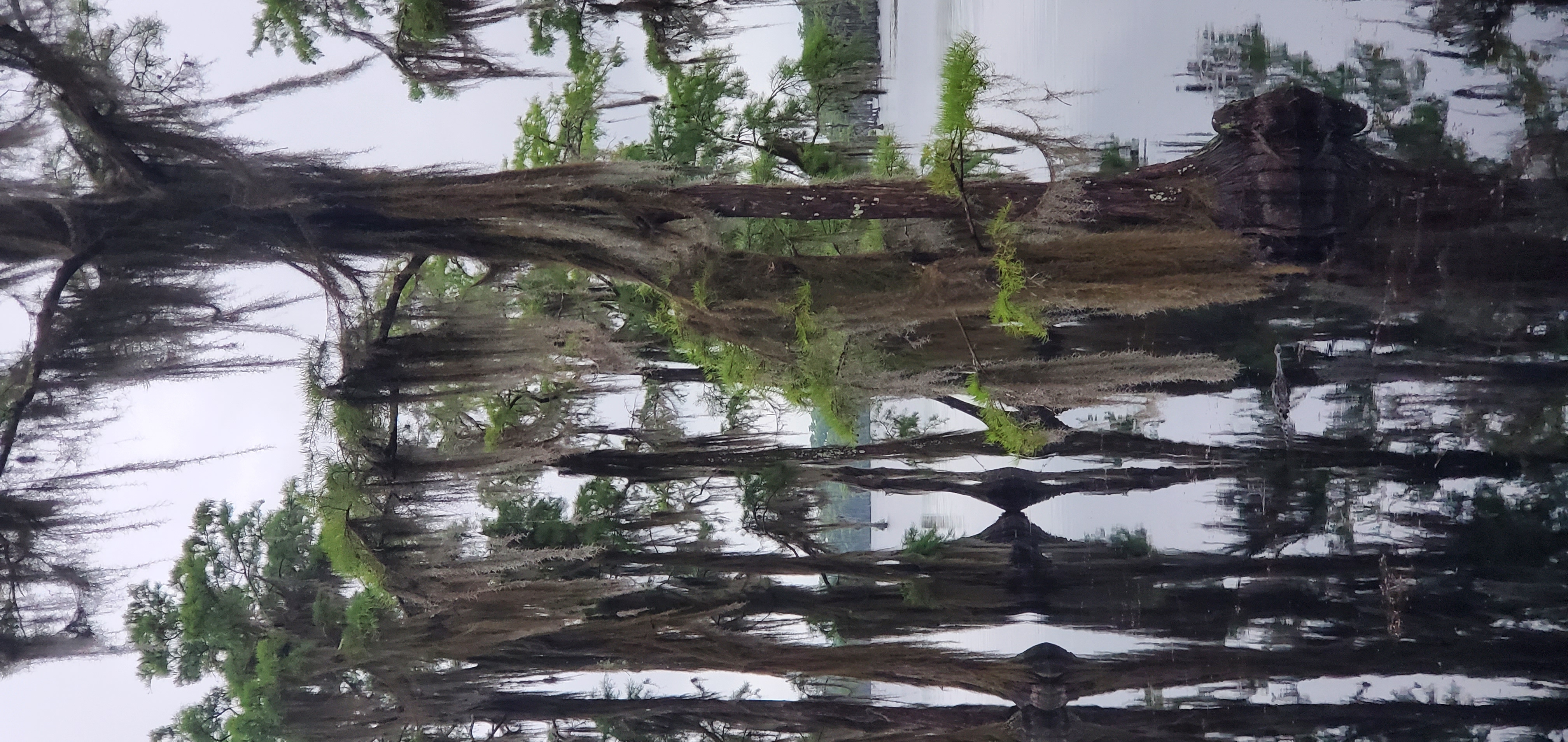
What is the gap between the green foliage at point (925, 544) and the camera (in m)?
8.50

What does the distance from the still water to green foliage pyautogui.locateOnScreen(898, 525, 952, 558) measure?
7 centimetres

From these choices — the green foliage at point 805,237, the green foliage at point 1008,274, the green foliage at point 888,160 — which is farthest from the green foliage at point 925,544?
the green foliage at point 1008,274

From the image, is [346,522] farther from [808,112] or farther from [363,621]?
[808,112]

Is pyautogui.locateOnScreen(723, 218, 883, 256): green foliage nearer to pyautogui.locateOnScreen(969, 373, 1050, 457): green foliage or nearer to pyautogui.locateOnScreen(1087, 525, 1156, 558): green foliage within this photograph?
pyautogui.locateOnScreen(969, 373, 1050, 457): green foliage

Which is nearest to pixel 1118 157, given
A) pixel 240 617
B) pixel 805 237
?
pixel 805 237

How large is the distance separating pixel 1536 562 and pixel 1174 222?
3.69 meters

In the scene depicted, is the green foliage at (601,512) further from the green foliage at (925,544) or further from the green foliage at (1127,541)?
the green foliage at (1127,541)

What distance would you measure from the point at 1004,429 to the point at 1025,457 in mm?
1078

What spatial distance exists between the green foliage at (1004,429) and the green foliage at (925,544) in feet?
7.33

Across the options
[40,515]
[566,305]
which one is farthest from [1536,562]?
[40,515]

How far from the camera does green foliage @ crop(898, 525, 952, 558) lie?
8.50 metres

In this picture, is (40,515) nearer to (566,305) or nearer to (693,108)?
(566,305)

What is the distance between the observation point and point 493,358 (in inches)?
251

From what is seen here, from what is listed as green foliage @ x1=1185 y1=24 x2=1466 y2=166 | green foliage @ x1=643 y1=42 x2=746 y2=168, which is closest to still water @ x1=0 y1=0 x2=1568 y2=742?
green foliage @ x1=1185 y1=24 x2=1466 y2=166
